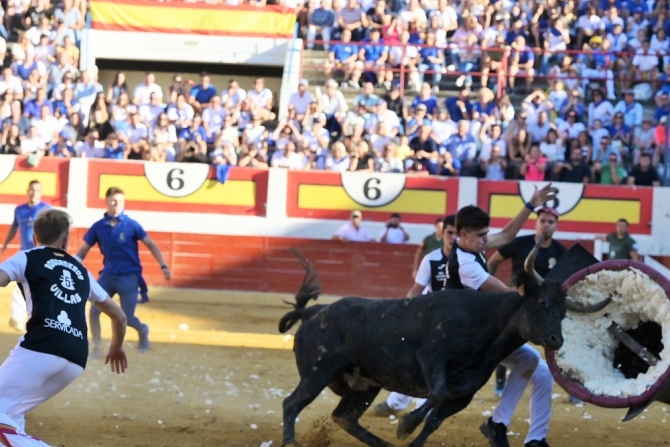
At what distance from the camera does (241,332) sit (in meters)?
13.4

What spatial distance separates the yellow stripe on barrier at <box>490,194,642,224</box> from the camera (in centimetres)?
1609

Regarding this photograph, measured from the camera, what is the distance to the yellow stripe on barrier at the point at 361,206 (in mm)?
16266

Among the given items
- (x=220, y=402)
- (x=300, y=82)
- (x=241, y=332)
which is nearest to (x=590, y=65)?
(x=300, y=82)

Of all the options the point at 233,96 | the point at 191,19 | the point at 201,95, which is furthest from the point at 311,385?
the point at 191,19

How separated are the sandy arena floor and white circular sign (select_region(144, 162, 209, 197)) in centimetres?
470

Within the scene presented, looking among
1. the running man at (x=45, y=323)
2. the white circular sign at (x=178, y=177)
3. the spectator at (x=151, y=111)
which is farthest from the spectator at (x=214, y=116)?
the running man at (x=45, y=323)

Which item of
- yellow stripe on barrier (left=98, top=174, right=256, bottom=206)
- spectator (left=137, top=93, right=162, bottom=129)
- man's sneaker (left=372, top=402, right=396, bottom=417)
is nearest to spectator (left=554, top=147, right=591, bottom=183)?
yellow stripe on barrier (left=98, top=174, right=256, bottom=206)

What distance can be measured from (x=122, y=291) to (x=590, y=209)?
836cm

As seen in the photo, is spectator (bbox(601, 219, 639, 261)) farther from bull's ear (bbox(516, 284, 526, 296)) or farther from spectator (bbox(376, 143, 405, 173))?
bull's ear (bbox(516, 284, 526, 296))

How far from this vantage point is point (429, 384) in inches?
251

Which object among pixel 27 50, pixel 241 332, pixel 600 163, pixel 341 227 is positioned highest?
pixel 27 50

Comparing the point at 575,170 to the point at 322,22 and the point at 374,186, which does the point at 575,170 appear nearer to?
the point at 374,186

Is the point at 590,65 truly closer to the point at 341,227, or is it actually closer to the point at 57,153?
the point at 341,227

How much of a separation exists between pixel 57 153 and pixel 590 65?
921cm
